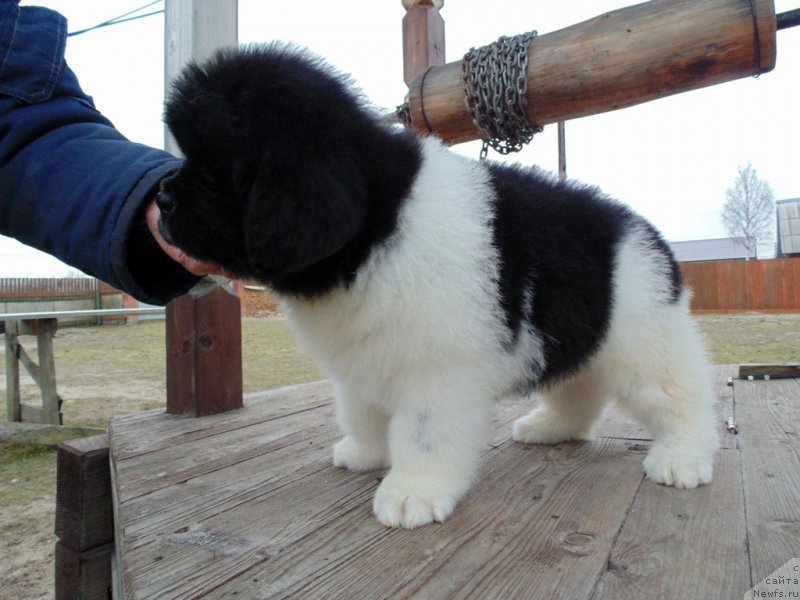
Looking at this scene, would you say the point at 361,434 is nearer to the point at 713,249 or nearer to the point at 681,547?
the point at 681,547

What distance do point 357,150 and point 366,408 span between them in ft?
3.09

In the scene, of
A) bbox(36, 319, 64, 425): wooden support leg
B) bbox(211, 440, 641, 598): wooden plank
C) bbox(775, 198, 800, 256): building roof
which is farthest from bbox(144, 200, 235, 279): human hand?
bbox(775, 198, 800, 256): building roof

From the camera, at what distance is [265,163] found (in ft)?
5.24

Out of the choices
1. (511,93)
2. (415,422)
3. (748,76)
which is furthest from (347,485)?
(748,76)

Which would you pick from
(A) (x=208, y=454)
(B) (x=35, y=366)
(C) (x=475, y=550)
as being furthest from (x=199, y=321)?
(B) (x=35, y=366)

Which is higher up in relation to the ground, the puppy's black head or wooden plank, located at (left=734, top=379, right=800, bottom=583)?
Result: the puppy's black head

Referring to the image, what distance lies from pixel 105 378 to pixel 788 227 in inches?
1025

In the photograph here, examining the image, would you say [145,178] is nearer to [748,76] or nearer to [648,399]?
[648,399]

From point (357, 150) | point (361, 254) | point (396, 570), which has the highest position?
point (357, 150)

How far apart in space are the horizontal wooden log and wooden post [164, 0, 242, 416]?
1.32m

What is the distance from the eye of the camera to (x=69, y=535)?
7.97 ft

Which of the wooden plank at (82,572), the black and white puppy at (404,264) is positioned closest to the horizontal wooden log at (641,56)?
the black and white puppy at (404,264)

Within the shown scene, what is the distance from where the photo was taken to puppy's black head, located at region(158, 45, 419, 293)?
5.11ft

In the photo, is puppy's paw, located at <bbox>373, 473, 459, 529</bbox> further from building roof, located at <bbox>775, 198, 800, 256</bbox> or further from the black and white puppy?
building roof, located at <bbox>775, 198, 800, 256</bbox>
